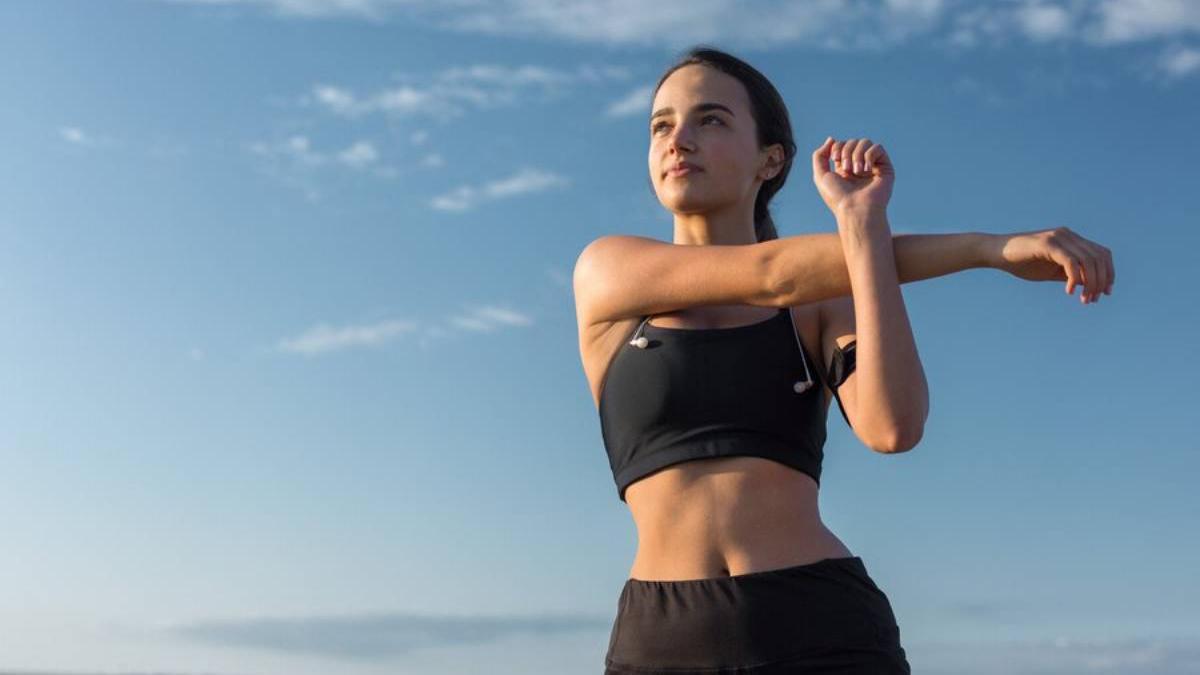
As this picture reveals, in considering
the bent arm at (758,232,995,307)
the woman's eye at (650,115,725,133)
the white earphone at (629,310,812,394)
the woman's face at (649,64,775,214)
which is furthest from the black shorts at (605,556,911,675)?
the woman's eye at (650,115,725,133)

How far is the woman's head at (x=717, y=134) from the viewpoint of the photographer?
5.35m

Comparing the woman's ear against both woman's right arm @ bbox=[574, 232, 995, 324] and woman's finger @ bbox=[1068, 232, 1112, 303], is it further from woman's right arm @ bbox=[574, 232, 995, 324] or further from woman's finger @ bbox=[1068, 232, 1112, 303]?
woman's finger @ bbox=[1068, 232, 1112, 303]

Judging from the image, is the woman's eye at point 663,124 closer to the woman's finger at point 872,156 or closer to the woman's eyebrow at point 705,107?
the woman's eyebrow at point 705,107

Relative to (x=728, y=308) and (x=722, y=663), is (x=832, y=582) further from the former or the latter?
(x=728, y=308)

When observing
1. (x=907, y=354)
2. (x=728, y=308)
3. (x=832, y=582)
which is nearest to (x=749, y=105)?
(x=728, y=308)

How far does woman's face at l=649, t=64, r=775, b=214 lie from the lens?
5.34 meters

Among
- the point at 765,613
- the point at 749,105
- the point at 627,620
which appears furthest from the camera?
the point at 749,105

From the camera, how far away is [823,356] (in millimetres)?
5090

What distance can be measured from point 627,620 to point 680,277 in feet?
3.84

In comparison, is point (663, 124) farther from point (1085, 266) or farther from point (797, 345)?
point (1085, 266)

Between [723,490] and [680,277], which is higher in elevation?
[680,277]

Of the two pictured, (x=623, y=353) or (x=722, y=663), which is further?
(x=623, y=353)

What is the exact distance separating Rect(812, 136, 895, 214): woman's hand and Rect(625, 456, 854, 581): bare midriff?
2.92 ft

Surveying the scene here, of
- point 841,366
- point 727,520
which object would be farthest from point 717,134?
point 727,520
